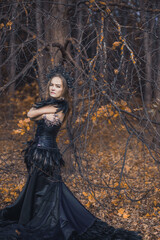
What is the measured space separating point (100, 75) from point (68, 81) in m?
0.46

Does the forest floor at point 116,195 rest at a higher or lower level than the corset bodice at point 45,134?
lower

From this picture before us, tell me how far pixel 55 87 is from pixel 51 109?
303 millimetres

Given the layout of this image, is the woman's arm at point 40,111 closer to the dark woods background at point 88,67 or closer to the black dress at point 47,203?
the black dress at point 47,203

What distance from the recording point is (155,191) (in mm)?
5066

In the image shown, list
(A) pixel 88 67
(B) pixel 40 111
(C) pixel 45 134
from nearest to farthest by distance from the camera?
(B) pixel 40 111, (C) pixel 45 134, (A) pixel 88 67

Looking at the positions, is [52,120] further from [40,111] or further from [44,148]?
[44,148]

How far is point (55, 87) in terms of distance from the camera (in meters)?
3.36

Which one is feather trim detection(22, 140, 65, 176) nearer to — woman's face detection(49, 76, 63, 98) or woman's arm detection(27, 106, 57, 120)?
woman's arm detection(27, 106, 57, 120)

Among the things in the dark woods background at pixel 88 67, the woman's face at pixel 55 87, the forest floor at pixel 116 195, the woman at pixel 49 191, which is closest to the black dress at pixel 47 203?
the woman at pixel 49 191

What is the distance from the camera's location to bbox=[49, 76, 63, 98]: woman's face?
3.35 meters

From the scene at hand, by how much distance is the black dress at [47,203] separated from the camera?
326 centimetres

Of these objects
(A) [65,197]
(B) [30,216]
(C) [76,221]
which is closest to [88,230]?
(C) [76,221]

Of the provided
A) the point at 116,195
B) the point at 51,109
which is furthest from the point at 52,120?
the point at 116,195

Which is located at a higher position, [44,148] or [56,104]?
[56,104]
